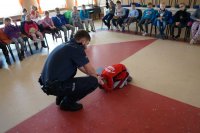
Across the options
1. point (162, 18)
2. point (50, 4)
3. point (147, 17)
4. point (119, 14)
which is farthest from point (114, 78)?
point (50, 4)

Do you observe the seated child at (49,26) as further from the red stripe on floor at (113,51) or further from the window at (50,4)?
the window at (50,4)

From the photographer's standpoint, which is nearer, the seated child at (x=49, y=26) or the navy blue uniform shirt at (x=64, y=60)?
the navy blue uniform shirt at (x=64, y=60)

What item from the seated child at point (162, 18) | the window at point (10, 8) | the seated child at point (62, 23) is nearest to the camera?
the seated child at point (162, 18)

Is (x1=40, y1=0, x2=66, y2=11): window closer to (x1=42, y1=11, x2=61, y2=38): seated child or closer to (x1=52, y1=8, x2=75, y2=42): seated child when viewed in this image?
(x1=52, y1=8, x2=75, y2=42): seated child

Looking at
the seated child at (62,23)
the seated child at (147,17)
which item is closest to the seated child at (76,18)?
the seated child at (62,23)

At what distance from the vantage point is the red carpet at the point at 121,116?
1977 millimetres

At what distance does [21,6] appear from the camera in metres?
7.12

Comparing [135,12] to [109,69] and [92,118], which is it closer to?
[109,69]

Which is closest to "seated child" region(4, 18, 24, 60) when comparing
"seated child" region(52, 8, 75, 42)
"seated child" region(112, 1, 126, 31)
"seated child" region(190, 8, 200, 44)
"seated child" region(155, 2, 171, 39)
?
"seated child" region(52, 8, 75, 42)

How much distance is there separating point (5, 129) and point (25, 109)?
37 centimetres

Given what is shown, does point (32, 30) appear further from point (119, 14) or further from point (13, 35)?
point (119, 14)

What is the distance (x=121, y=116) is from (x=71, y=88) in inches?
25.4

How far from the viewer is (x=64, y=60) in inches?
79.9

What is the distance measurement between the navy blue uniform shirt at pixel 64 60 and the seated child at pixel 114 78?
635 millimetres
